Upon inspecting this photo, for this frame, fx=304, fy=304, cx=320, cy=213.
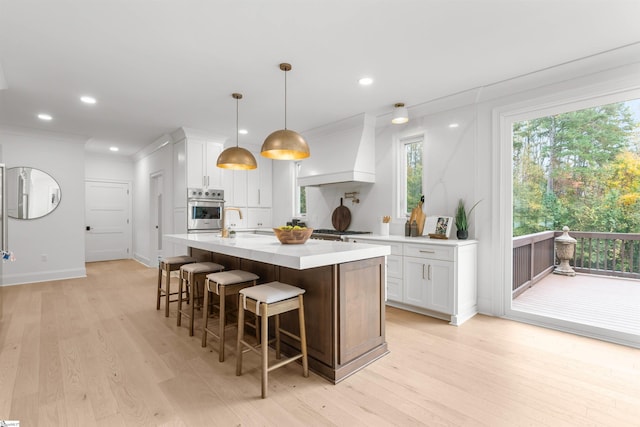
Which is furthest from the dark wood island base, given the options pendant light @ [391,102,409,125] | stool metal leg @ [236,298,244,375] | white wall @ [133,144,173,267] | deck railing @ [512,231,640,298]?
white wall @ [133,144,173,267]

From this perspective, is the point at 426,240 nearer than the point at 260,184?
Yes

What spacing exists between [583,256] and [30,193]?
8953 mm

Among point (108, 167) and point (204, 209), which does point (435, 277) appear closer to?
point (204, 209)

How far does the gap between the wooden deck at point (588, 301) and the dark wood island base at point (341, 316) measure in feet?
6.69

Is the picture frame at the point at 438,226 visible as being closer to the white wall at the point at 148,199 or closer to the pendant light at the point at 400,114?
the pendant light at the point at 400,114

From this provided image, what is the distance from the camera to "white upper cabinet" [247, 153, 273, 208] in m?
6.31

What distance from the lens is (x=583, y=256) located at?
454 centimetres

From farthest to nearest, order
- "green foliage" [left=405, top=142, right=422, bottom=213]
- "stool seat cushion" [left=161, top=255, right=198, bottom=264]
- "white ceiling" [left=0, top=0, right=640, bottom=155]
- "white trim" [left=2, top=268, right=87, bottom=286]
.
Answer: "white trim" [left=2, top=268, right=87, bottom=286], "green foliage" [left=405, top=142, right=422, bottom=213], "stool seat cushion" [left=161, top=255, right=198, bottom=264], "white ceiling" [left=0, top=0, right=640, bottom=155]

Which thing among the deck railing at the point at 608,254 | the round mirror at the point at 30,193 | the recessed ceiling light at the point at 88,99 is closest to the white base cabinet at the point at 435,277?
the deck railing at the point at 608,254

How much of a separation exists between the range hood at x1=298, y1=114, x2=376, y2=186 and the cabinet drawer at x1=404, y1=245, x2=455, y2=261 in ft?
4.39

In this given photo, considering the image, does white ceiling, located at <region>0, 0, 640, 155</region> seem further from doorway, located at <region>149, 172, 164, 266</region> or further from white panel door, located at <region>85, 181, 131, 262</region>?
white panel door, located at <region>85, 181, 131, 262</region>

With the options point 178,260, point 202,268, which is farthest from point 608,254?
point 178,260

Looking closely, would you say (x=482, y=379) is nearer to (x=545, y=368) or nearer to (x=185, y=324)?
(x=545, y=368)

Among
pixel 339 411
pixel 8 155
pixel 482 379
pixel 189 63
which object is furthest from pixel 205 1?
pixel 8 155
